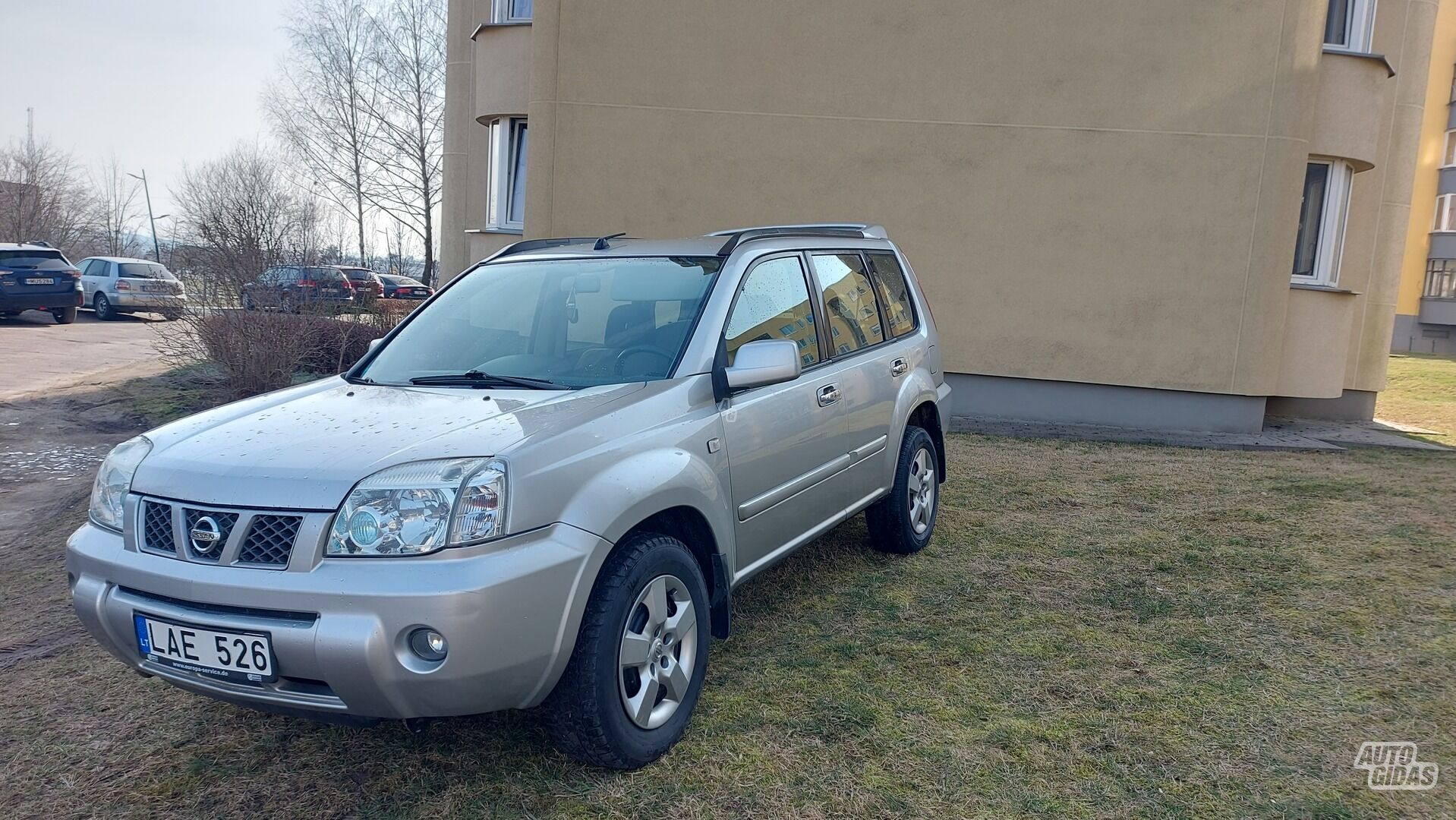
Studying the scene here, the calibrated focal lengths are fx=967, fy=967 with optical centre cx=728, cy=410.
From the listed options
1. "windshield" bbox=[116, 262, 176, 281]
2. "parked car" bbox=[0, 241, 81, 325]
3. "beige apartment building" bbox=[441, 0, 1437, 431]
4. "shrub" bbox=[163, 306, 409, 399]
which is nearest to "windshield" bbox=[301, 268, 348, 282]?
"shrub" bbox=[163, 306, 409, 399]

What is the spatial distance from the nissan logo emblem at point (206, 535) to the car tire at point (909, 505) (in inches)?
136

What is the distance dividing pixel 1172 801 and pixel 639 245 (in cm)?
305

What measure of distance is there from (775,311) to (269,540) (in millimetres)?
2292

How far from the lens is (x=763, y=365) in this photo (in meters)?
3.64

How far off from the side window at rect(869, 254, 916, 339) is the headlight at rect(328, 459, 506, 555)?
3.16m

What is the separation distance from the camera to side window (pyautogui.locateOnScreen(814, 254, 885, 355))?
4727 mm

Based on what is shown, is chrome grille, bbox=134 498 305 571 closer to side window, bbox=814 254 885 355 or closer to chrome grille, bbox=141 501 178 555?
chrome grille, bbox=141 501 178 555

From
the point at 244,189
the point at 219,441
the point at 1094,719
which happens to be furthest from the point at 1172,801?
the point at 244,189

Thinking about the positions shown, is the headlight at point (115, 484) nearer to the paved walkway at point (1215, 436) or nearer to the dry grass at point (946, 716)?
the dry grass at point (946, 716)

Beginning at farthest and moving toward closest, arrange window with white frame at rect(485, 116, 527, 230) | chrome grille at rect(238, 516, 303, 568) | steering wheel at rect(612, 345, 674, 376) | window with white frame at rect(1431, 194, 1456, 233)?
window with white frame at rect(1431, 194, 1456, 233) → window with white frame at rect(485, 116, 527, 230) → steering wheel at rect(612, 345, 674, 376) → chrome grille at rect(238, 516, 303, 568)

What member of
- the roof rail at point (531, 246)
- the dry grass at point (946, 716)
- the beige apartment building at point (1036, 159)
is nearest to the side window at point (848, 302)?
the roof rail at point (531, 246)

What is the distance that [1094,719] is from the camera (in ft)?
11.7

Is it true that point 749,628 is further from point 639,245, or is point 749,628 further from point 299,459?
point 299,459

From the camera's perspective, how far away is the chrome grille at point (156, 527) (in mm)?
2877
